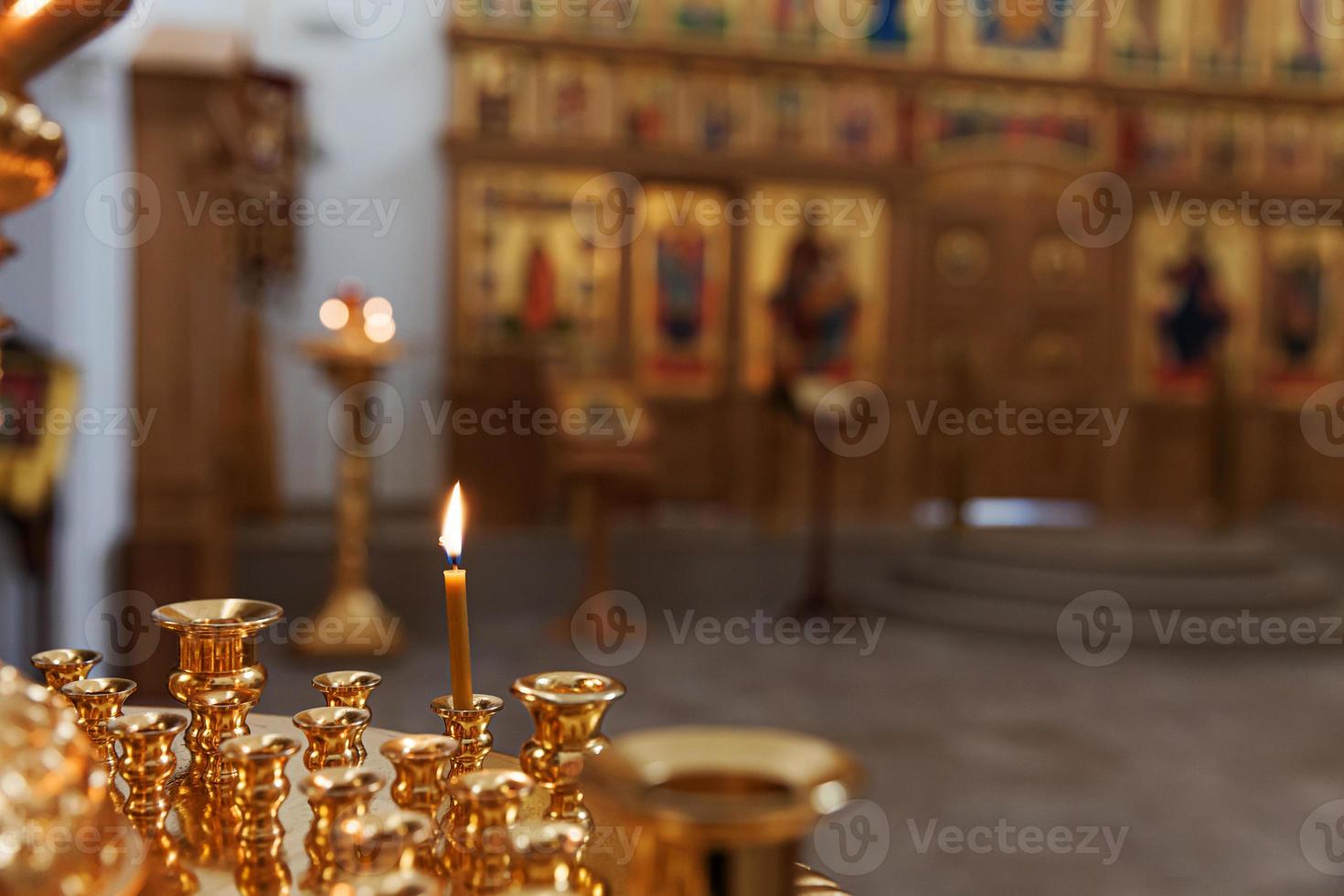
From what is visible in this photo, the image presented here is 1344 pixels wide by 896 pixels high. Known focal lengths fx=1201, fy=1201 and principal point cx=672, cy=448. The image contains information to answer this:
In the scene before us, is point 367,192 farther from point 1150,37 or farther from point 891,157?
point 1150,37

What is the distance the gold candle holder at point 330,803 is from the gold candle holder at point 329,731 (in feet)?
0.35

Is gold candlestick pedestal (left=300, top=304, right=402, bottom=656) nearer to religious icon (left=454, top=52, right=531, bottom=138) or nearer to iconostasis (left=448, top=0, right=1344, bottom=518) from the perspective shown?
iconostasis (left=448, top=0, right=1344, bottom=518)

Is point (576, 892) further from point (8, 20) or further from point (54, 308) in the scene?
point (54, 308)

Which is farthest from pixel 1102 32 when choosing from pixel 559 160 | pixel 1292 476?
pixel 559 160

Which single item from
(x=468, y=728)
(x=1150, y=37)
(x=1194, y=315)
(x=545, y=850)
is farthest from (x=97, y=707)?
(x=1150, y=37)

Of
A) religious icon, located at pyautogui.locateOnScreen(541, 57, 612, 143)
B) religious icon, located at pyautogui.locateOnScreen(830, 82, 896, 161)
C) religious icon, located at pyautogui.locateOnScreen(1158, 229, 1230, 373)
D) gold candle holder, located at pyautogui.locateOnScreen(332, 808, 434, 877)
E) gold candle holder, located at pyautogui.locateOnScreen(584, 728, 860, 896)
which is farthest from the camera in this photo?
religious icon, located at pyautogui.locateOnScreen(1158, 229, 1230, 373)

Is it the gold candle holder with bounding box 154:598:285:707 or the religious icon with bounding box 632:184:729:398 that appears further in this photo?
the religious icon with bounding box 632:184:729:398

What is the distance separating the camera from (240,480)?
7730mm

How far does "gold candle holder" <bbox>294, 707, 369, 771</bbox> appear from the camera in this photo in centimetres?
84

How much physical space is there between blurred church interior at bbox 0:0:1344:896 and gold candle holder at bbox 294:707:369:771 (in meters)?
3.79

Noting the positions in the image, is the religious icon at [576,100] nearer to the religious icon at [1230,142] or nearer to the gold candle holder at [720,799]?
the religious icon at [1230,142]

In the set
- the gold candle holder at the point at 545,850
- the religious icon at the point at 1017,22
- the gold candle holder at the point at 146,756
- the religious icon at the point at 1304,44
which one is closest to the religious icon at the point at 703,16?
the religious icon at the point at 1017,22

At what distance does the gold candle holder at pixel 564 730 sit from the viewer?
0.80 m

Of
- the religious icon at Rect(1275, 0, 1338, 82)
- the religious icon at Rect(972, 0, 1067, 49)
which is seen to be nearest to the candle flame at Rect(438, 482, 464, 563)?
the religious icon at Rect(972, 0, 1067, 49)
